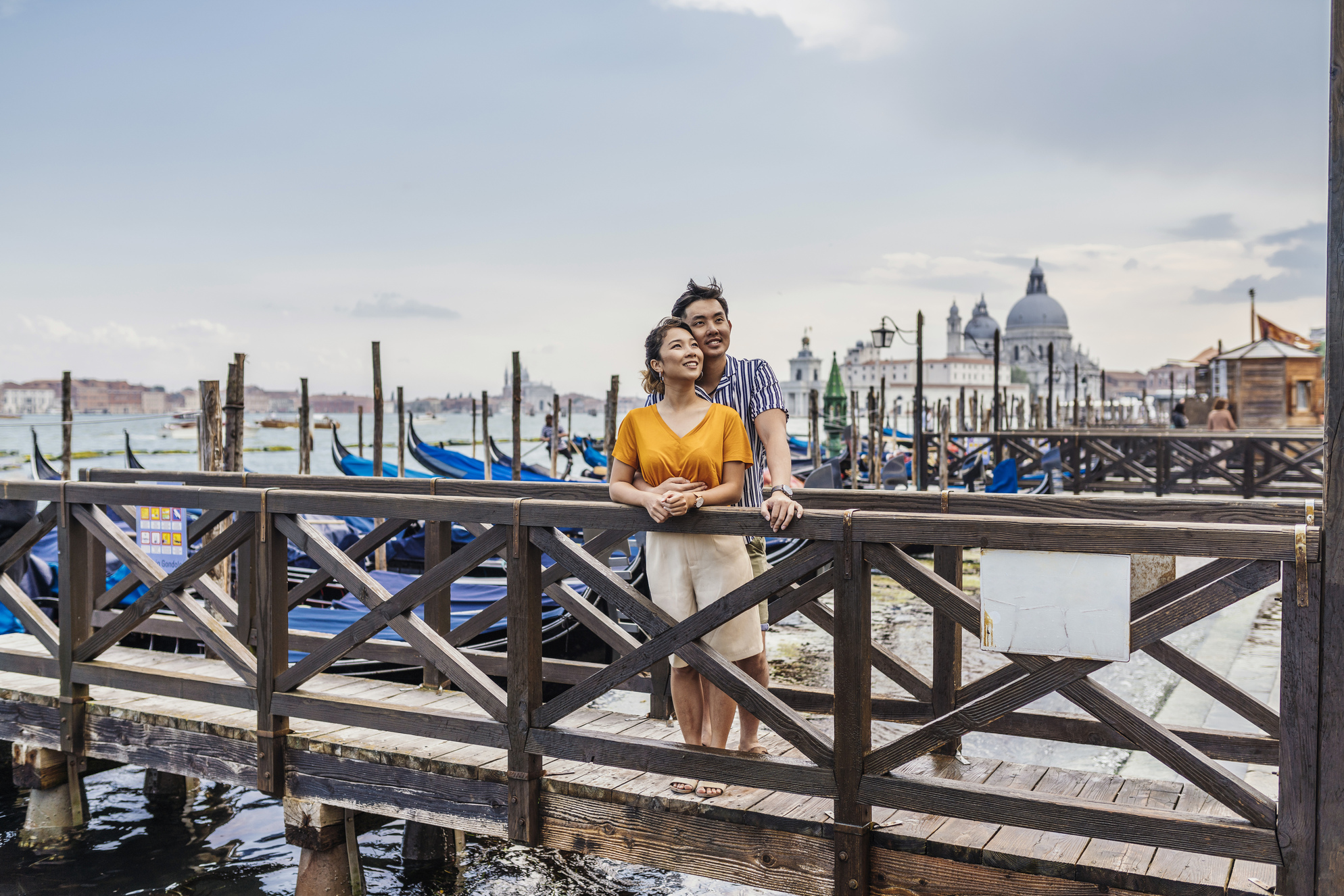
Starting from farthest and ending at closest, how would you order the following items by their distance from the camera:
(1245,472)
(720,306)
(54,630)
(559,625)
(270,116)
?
(270,116) < (1245,472) < (559,625) < (54,630) < (720,306)

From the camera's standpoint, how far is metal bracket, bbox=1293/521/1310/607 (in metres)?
2.13

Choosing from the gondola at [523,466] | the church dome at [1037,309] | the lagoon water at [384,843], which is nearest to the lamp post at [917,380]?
the gondola at [523,466]

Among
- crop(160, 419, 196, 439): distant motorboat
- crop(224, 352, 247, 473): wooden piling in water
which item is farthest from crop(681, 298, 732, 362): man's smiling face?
crop(160, 419, 196, 439): distant motorboat

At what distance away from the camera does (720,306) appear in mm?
2982

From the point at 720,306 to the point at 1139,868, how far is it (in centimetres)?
181

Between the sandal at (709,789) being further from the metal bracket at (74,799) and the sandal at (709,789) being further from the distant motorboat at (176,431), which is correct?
the distant motorboat at (176,431)

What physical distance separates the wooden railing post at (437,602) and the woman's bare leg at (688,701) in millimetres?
1552

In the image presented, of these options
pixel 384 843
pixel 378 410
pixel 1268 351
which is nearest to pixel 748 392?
pixel 384 843

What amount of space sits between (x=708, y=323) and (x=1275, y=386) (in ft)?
92.9

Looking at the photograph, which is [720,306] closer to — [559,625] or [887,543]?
[887,543]

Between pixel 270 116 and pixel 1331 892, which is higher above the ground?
pixel 270 116

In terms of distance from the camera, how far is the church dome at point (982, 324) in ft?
405

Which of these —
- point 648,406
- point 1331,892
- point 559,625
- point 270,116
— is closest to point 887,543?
point 648,406

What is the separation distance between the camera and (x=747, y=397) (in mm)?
3064
